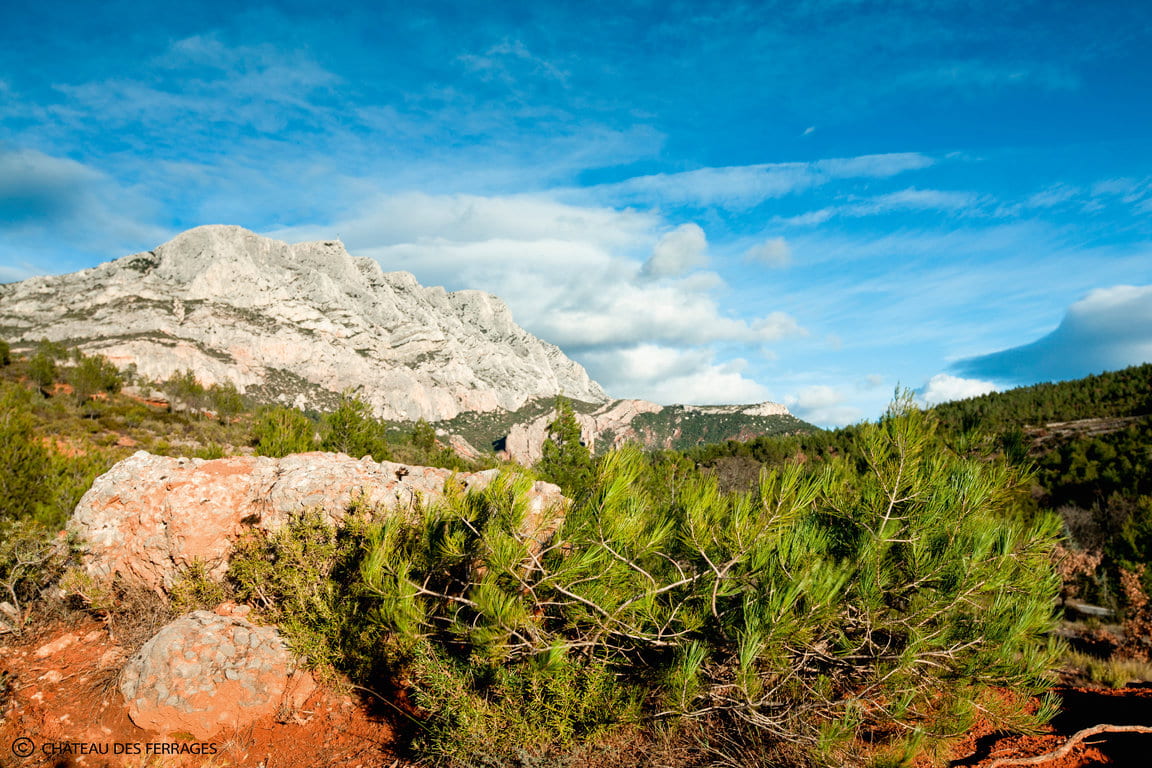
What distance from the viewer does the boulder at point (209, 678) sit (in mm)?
4805

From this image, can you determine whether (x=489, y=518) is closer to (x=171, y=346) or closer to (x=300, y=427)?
(x=300, y=427)

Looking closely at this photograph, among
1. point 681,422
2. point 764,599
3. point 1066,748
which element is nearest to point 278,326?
point 681,422

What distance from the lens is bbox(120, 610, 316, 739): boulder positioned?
4805mm

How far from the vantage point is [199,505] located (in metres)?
6.42

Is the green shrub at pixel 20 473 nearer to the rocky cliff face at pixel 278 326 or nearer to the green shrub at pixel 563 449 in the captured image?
the green shrub at pixel 563 449

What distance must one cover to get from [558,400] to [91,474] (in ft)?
44.7

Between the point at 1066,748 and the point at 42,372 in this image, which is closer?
the point at 1066,748

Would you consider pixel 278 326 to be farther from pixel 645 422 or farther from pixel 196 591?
pixel 196 591

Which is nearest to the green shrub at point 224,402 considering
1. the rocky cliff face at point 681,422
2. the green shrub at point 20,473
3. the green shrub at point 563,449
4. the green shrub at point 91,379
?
the green shrub at point 91,379

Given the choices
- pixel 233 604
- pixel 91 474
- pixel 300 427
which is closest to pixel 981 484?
pixel 233 604

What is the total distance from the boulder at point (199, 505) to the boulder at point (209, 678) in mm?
1067

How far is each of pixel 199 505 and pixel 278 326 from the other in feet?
352

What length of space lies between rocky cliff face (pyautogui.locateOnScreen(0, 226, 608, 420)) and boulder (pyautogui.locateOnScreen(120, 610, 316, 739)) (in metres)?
66.0

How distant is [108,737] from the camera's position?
470 centimetres
